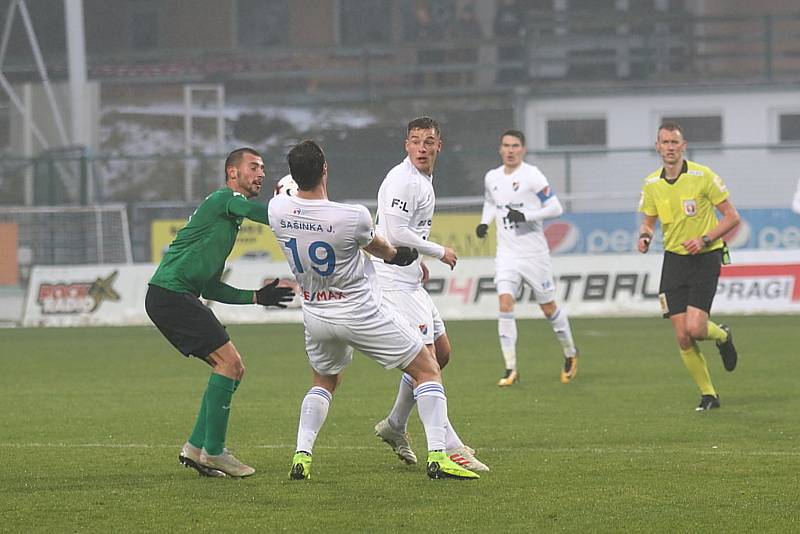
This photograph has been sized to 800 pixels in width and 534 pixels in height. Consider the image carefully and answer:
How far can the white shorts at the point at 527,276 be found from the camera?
15.2m

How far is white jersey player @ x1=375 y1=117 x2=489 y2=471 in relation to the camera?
9484 mm

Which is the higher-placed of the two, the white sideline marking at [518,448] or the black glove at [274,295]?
the black glove at [274,295]

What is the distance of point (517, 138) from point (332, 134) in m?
22.0

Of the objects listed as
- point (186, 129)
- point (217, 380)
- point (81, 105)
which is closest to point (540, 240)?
point (217, 380)

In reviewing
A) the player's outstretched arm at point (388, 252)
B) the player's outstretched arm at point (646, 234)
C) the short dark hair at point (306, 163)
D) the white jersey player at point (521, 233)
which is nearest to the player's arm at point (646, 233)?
the player's outstretched arm at point (646, 234)

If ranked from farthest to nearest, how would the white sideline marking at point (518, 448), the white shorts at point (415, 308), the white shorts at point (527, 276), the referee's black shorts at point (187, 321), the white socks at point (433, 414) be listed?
1. the white shorts at point (527, 276)
2. the white sideline marking at point (518, 448)
3. the white shorts at point (415, 308)
4. the referee's black shorts at point (187, 321)
5. the white socks at point (433, 414)

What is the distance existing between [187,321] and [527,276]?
663 centimetres

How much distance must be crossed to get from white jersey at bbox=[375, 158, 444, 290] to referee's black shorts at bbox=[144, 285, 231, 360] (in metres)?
1.19

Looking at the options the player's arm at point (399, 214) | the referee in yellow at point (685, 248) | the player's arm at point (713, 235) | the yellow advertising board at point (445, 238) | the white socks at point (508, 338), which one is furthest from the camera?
the yellow advertising board at point (445, 238)

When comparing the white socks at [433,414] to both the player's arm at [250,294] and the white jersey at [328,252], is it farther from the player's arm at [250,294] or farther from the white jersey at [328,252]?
the player's arm at [250,294]

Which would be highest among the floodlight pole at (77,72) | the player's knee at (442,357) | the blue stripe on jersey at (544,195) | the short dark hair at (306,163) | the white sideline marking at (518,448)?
the floodlight pole at (77,72)

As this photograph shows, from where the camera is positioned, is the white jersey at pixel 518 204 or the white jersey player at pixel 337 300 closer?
the white jersey player at pixel 337 300

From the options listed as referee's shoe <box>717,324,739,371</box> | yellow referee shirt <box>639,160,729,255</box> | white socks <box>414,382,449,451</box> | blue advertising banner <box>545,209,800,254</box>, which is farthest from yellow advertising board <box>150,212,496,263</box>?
white socks <box>414,382,449,451</box>

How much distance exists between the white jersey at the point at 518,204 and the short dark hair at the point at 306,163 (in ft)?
22.7
